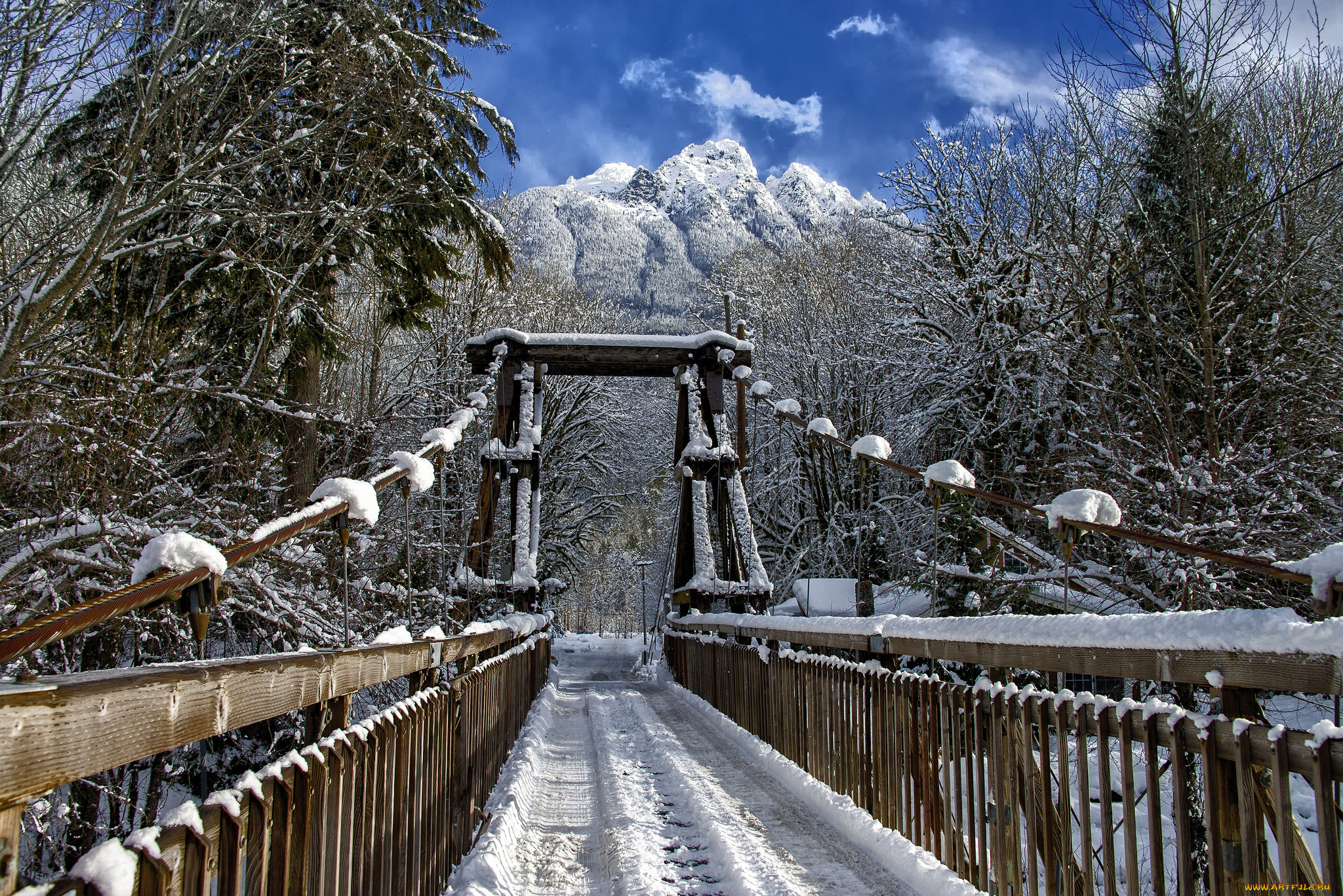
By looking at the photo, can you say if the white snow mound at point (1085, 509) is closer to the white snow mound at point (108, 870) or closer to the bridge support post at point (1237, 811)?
the bridge support post at point (1237, 811)

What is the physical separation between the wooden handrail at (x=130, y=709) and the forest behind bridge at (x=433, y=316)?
184cm

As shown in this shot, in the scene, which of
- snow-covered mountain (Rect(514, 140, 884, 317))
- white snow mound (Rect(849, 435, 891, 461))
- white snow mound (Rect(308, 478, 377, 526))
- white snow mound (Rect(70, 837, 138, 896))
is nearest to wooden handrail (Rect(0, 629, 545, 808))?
white snow mound (Rect(70, 837, 138, 896))

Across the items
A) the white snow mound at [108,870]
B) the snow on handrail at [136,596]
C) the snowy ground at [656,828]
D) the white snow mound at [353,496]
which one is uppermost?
the white snow mound at [353,496]

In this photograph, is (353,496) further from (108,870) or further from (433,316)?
(433,316)

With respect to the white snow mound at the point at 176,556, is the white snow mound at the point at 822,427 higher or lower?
higher

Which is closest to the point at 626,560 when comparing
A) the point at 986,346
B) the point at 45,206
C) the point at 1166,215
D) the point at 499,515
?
the point at 499,515

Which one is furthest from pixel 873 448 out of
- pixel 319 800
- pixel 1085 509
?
pixel 319 800

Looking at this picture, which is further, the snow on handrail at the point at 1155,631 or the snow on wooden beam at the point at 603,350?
the snow on wooden beam at the point at 603,350

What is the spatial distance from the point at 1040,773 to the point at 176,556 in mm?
2578

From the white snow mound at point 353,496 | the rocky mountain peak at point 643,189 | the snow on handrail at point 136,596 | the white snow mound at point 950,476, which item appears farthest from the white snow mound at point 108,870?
the rocky mountain peak at point 643,189

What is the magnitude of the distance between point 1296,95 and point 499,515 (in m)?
13.7

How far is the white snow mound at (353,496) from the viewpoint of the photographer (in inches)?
101

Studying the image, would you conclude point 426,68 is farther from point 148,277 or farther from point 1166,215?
point 1166,215

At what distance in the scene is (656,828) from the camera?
4312 millimetres
